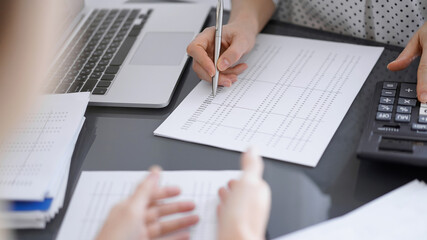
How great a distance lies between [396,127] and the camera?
768 millimetres

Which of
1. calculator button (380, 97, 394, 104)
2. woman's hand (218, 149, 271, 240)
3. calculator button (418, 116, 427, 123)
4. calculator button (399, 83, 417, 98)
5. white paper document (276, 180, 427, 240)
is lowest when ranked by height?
white paper document (276, 180, 427, 240)

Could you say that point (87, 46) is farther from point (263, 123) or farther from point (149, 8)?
point (263, 123)

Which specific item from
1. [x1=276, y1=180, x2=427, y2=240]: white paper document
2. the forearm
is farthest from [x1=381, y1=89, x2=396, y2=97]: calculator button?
the forearm

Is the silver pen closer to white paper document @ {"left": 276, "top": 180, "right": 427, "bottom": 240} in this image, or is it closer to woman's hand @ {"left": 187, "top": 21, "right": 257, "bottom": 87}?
woman's hand @ {"left": 187, "top": 21, "right": 257, "bottom": 87}

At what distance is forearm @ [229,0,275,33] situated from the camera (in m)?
1.07

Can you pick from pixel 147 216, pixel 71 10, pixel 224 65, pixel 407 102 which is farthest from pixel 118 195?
pixel 71 10

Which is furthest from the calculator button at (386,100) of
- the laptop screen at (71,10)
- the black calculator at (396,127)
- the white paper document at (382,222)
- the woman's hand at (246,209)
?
the laptop screen at (71,10)

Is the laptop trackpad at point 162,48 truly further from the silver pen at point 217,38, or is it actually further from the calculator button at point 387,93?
the calculator button at point 387,93

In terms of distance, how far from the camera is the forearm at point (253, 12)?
42.1 inches

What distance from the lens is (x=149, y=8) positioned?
3.97 feet

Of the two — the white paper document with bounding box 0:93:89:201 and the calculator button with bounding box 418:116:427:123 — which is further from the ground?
the calculator button with bounding box 418:116:427:123

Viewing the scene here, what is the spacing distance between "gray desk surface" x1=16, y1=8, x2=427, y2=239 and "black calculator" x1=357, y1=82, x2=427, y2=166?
34 millimetres

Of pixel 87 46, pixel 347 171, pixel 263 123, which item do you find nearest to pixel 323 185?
pixel 347 171

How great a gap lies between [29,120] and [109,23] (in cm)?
38
